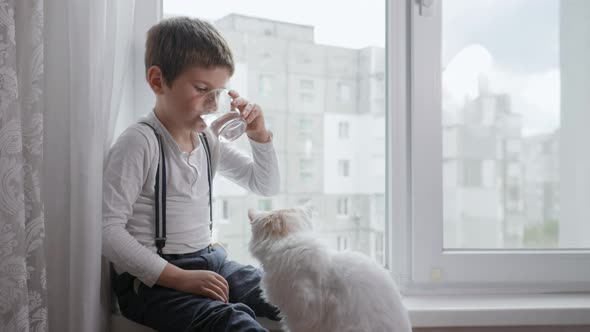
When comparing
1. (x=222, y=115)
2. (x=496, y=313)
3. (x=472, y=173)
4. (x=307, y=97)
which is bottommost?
(x=496, y=313)

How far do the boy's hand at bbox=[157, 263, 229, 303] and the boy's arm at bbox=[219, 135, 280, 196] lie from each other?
1.09 feet

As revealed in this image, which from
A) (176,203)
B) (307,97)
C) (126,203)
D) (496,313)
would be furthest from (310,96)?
(496,313)

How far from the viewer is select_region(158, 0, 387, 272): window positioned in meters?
1.38

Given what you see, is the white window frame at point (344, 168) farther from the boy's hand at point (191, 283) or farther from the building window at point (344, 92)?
the boy's hand at point (191, 283)

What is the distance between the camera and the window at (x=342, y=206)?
4.70 ft

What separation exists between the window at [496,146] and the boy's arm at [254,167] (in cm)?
40

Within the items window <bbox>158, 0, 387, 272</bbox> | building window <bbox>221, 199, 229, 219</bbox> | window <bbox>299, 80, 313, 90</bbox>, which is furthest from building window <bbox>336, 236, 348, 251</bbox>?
window <bbox>299, 80, 313, 90</bbox>

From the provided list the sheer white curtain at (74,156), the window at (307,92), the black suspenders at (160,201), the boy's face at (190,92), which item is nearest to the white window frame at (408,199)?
the window at (307,92)

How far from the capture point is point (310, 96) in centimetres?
141

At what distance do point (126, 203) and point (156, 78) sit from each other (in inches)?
11.7

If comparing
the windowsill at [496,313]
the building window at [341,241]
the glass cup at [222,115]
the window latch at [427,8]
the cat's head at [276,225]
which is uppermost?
the window latch at [427,8]

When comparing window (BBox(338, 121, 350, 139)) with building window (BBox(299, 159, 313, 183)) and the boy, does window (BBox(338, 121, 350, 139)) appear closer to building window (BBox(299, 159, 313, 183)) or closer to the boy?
building window (BBox(299, 159, 313, 183))

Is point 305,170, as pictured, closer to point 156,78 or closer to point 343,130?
point 343,130

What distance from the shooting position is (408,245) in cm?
140
